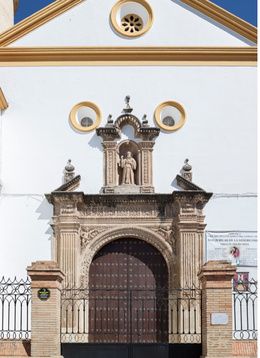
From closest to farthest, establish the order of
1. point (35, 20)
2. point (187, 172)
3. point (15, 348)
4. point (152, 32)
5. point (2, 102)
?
point (15, 348), point (187, 172), point (2, 102), point (35, 20), point (152, 32)

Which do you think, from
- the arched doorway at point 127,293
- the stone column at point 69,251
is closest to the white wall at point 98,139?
the stone column at point 69,251

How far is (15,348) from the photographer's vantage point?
44.0 feet

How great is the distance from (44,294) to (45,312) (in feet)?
0.97

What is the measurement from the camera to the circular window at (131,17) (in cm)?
1858

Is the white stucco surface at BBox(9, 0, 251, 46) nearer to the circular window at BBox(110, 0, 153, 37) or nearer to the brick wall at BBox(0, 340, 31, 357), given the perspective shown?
the circular window at BBox(110, 0, 153, 37)

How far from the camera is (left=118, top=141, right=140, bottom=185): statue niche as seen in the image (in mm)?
17969

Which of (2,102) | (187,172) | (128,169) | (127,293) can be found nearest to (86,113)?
(128,169)

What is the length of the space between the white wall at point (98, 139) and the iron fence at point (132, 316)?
1.49 metres

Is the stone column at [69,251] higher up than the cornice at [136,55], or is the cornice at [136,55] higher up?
the cornice at [136,55]

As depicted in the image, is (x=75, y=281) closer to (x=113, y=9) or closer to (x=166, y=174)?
(x=166, y=174)

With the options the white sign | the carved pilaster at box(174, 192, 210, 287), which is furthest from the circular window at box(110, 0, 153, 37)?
the white sign

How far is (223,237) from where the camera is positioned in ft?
57.6

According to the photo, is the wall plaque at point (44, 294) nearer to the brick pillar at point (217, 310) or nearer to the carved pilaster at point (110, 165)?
the brick pillar at point (217, 310)

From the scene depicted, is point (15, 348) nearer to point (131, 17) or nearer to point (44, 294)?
point (44, 294)
